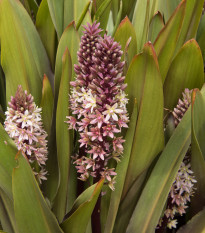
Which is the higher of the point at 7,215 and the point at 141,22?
the point at 141,22

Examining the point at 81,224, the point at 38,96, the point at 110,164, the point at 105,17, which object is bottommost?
the point at 81,224

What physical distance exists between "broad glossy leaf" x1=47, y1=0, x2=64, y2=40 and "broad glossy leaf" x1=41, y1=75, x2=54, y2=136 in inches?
13.8

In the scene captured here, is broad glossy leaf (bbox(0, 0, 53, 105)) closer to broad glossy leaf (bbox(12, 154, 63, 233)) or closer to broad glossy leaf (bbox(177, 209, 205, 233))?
broad glossy leaf (bbox(12, 154, 63, 233))

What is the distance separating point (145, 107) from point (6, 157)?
1.19 ft

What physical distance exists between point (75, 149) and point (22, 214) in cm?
28

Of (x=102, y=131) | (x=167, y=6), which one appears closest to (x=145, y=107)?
(x=102, y=131)

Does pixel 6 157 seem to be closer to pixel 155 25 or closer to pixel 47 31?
pixel 47 31

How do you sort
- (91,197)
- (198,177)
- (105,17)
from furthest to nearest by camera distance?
(105,17), (198,177), (91,197)

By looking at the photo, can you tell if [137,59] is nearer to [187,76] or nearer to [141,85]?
[141,85]

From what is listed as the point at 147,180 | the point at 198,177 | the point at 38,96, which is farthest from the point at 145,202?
the point at 38,96

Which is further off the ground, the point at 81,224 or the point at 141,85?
the point at 141,85

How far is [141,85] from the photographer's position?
0.87m

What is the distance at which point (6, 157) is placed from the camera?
0.81 m

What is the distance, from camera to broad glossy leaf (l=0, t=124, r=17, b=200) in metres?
0.80
